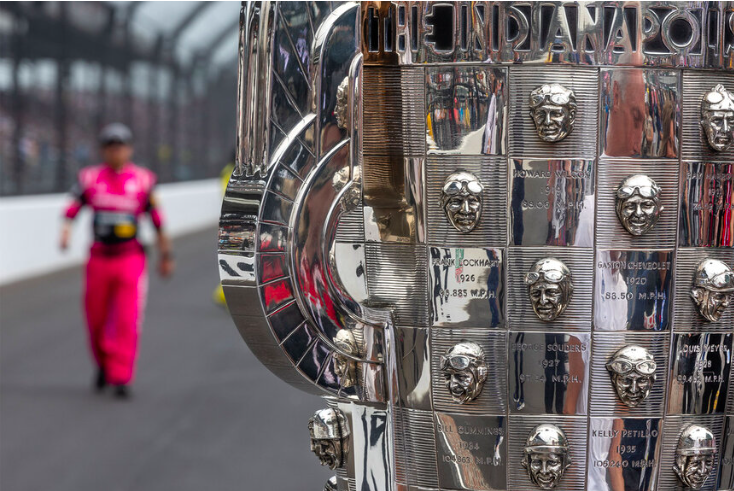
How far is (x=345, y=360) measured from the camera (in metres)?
1.16

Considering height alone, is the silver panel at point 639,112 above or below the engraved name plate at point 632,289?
above

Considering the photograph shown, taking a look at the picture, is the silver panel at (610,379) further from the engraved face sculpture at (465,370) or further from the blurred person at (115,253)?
the blurred person at (115,253)

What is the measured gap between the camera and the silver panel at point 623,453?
1.14 m

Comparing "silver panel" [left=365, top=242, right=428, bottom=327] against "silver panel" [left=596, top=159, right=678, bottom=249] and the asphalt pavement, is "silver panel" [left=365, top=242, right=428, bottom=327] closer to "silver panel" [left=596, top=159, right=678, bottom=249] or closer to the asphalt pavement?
"silver panel" [left=596, top=159, right=678, bottom=249]

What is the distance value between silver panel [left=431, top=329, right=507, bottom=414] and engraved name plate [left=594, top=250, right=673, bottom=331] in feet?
0.39

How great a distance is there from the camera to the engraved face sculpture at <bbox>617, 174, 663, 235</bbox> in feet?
3.53

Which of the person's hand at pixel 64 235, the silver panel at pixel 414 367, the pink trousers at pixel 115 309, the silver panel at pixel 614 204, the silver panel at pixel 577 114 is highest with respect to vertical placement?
the silver panel at pixel 577 114

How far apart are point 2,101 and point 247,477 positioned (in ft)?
22.7

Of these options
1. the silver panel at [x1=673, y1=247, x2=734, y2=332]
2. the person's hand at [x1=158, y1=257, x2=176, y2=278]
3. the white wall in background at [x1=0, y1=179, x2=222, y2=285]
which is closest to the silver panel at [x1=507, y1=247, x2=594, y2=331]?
the silver panel at [x1=673, y1=247, x2=734, y2=332]

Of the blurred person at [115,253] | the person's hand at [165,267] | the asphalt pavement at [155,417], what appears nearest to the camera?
the asphalt pavement at [155,417]

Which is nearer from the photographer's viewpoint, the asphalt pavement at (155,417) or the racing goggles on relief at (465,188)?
the racing goggles on relief at (465,188)

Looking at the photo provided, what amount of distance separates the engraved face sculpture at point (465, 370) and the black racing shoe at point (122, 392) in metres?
5.17

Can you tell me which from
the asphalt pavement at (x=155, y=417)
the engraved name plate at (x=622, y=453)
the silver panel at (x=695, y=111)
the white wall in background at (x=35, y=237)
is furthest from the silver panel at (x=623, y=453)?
the white wall in background at (x=35, y=237)

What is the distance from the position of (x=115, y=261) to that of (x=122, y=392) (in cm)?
82
